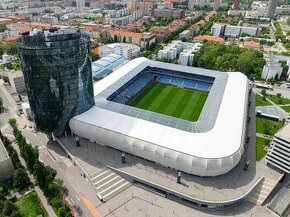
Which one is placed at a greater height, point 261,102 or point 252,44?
point 252,44

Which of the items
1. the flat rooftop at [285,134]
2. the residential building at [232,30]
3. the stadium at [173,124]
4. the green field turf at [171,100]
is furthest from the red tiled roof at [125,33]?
the flat rooftop at [285,134]

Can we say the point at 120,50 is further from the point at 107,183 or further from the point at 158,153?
the point at 107,183

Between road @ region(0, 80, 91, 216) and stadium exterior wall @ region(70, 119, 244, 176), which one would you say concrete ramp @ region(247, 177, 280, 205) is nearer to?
stadium exterior wall @ region(70, 119, 244, 176)

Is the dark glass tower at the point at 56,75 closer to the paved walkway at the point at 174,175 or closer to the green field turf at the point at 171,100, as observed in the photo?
the paved walkway at the point at 174,175

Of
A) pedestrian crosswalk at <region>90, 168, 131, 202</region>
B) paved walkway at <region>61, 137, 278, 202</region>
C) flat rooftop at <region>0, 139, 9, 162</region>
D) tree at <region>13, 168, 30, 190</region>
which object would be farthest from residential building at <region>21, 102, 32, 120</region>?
pedestrian crosswalk at <region>90, 168, 131, 202</region>

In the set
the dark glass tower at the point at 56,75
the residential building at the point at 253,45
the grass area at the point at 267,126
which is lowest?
the grass area at the point at 267,126

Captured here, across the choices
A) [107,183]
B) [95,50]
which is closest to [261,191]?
[107,183]
